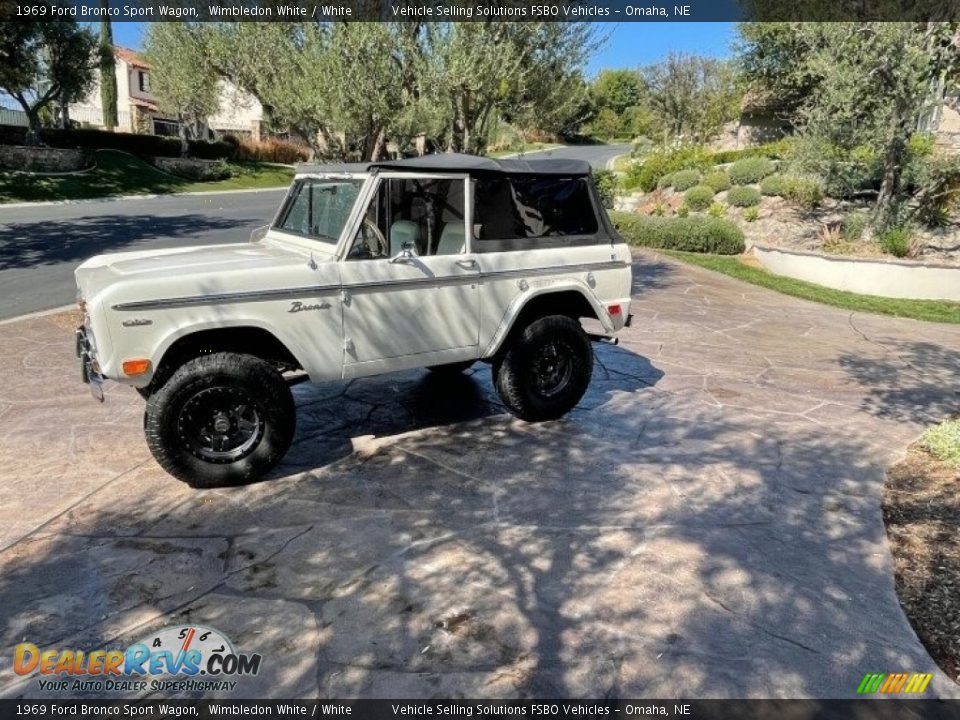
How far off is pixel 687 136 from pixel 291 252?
114 ft

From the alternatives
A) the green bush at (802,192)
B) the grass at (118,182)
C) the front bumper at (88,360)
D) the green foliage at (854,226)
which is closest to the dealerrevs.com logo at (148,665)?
the front bumper at (88,360)

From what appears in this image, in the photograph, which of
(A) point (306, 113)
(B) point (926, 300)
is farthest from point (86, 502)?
(B) point (926, 300)

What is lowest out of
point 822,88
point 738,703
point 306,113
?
point 738,703

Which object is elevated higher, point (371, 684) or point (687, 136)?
point (687, 136)

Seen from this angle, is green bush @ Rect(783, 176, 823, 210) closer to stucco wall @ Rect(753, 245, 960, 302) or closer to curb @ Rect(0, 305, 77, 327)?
stucco wall @ Rect(753, 245, 960, 302)

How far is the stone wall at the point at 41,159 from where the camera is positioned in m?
27.5

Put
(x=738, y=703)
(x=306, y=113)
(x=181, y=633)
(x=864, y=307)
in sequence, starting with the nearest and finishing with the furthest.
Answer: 1. (x=738, y=703)
2. (x=181, y=633)
3. (x=306, y=113)
4. (x=864, y=307)

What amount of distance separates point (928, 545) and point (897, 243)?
12.2 meters

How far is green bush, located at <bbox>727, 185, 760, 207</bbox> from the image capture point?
62.1 ft

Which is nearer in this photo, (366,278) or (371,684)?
(371,684)

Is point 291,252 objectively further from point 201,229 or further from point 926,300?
point 201,229

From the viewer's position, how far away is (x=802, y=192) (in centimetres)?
1805

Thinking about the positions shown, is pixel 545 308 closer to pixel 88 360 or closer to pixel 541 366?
pixel 541 366

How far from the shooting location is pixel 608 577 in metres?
3.64
